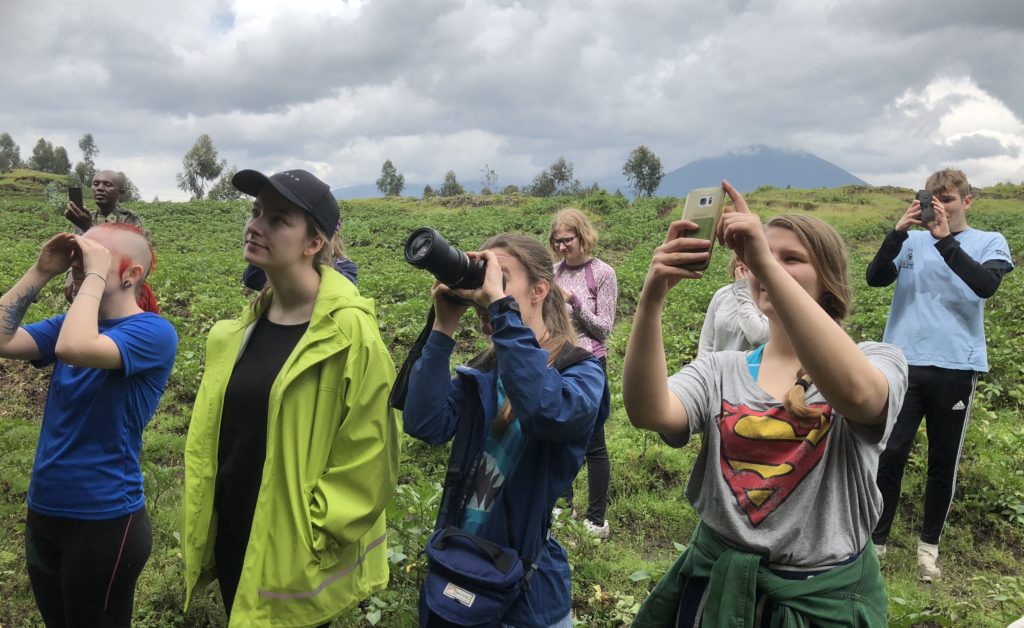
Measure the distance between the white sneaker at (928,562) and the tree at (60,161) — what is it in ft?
336

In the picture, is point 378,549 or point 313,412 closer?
point 313,412

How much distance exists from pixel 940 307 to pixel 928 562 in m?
1.60

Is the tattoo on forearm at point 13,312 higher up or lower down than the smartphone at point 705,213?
lower down

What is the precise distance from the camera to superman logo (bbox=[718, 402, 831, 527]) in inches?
60.9

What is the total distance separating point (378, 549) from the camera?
2244 millimetres

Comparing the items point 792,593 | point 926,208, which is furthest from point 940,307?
point 792,593

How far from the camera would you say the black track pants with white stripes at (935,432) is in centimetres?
373

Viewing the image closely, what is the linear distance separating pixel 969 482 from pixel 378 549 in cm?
478

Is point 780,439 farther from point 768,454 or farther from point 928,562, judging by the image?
point 928,562

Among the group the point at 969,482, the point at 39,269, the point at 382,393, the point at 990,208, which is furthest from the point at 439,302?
the point at 990,208

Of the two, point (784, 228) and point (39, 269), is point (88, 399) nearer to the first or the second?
point (39, 269)

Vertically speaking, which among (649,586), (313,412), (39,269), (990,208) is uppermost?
(990,208)

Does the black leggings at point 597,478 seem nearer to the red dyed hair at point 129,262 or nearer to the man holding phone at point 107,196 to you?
the red dyed hair at point 129,262

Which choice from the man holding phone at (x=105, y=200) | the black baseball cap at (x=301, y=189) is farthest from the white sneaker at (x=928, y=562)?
the man holding phone at (x=105, y=200)
